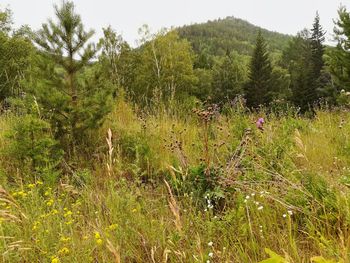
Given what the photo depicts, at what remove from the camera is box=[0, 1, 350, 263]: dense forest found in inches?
72.5

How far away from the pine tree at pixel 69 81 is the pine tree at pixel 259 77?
137 feet

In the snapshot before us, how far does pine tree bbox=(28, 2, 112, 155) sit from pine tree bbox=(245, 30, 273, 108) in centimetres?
4178

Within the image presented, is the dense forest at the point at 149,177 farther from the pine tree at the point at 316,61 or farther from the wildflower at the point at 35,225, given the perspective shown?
the pine tree at the point at 316,61

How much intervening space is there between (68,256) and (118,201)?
526mm

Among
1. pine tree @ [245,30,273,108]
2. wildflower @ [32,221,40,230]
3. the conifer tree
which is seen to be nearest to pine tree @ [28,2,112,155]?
wildflower @ [32,221,40,230]

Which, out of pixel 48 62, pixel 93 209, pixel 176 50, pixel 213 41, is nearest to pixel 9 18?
pixel 176 50

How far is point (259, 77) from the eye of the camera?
46281mm

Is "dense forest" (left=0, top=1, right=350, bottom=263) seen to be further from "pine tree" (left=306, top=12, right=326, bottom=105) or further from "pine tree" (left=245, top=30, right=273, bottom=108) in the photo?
"pine tree" (left=245, top=30, right=273, bottom=108)

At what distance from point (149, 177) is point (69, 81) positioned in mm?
1607

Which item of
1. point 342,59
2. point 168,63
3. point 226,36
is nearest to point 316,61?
point 168,63

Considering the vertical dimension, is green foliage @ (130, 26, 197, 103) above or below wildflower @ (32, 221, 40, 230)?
above

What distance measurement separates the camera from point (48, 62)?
384 centimetres

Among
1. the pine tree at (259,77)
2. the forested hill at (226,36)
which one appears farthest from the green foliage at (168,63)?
the forested hill at (226,36)

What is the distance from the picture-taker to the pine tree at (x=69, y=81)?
381 cm
